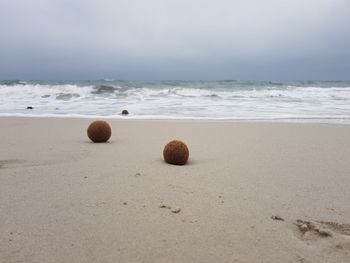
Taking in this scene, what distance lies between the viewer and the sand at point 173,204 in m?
1.89

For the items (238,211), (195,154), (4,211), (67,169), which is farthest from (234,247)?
(195,154)

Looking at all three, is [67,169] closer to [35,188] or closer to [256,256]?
[35,188]

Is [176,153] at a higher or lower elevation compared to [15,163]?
higher

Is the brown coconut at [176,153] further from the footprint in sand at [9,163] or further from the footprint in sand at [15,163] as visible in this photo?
the footprint in sand at [9,163]

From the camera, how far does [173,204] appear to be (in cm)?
253

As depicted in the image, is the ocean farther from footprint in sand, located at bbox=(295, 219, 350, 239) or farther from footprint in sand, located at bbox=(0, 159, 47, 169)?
footprint in sand, located at bbox=(295, 219, 350, 239)

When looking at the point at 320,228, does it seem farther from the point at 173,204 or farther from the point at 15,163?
the point at 15,163

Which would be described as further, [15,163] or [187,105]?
[187,105]

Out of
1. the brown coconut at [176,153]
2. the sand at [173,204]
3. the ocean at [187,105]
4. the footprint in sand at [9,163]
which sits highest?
the brown coconut at [176,153]

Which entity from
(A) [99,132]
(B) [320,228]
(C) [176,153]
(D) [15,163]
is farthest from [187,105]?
(B) [320,228]

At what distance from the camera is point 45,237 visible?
1989 mm

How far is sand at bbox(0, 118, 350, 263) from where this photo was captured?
6.22 feet

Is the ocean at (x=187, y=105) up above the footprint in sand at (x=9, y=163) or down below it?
below

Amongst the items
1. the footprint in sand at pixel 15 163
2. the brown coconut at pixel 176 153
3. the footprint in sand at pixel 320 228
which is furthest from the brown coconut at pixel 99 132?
the footprint in sand at pixel 320 228
